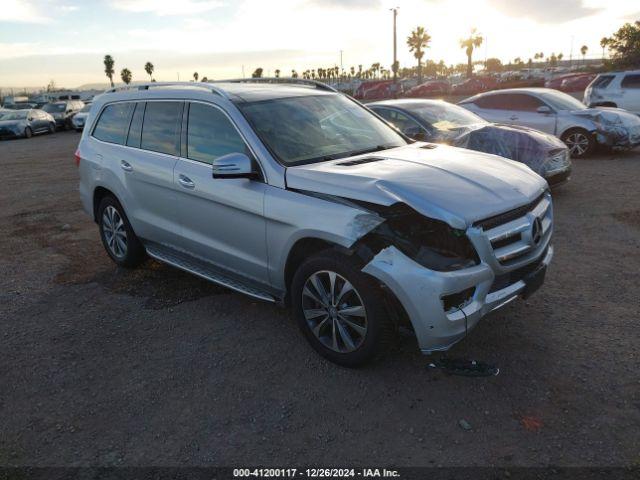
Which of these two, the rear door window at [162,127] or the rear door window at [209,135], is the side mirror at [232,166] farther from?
the rear door window at [162,127]

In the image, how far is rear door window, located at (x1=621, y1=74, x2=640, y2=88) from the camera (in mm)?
15000

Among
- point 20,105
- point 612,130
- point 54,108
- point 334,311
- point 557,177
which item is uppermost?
point 20,105

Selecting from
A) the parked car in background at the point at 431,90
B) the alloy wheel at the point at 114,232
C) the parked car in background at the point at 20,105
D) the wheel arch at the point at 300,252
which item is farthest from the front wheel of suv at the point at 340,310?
the parked car in background at the point at 431,90

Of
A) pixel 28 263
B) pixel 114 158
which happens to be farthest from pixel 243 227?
pixel 28 263

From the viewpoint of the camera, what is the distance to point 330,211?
3.41m

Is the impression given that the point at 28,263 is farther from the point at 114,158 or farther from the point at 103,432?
the point at 103,432

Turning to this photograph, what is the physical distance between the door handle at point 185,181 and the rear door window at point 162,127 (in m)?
0.25

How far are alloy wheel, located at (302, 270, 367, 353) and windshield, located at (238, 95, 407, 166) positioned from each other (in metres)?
0.93

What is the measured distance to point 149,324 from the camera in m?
4.50

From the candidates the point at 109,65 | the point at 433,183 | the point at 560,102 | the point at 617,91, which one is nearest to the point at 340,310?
the point at 433,183

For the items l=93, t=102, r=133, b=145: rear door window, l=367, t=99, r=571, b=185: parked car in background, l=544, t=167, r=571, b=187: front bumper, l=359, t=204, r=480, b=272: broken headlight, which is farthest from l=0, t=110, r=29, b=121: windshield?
l=359, t=204, r=480, b=272: broken headlight

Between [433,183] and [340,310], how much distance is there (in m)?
1.03

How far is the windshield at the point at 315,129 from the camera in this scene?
4.00 metres

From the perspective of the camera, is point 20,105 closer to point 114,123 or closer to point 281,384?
point 114,123
